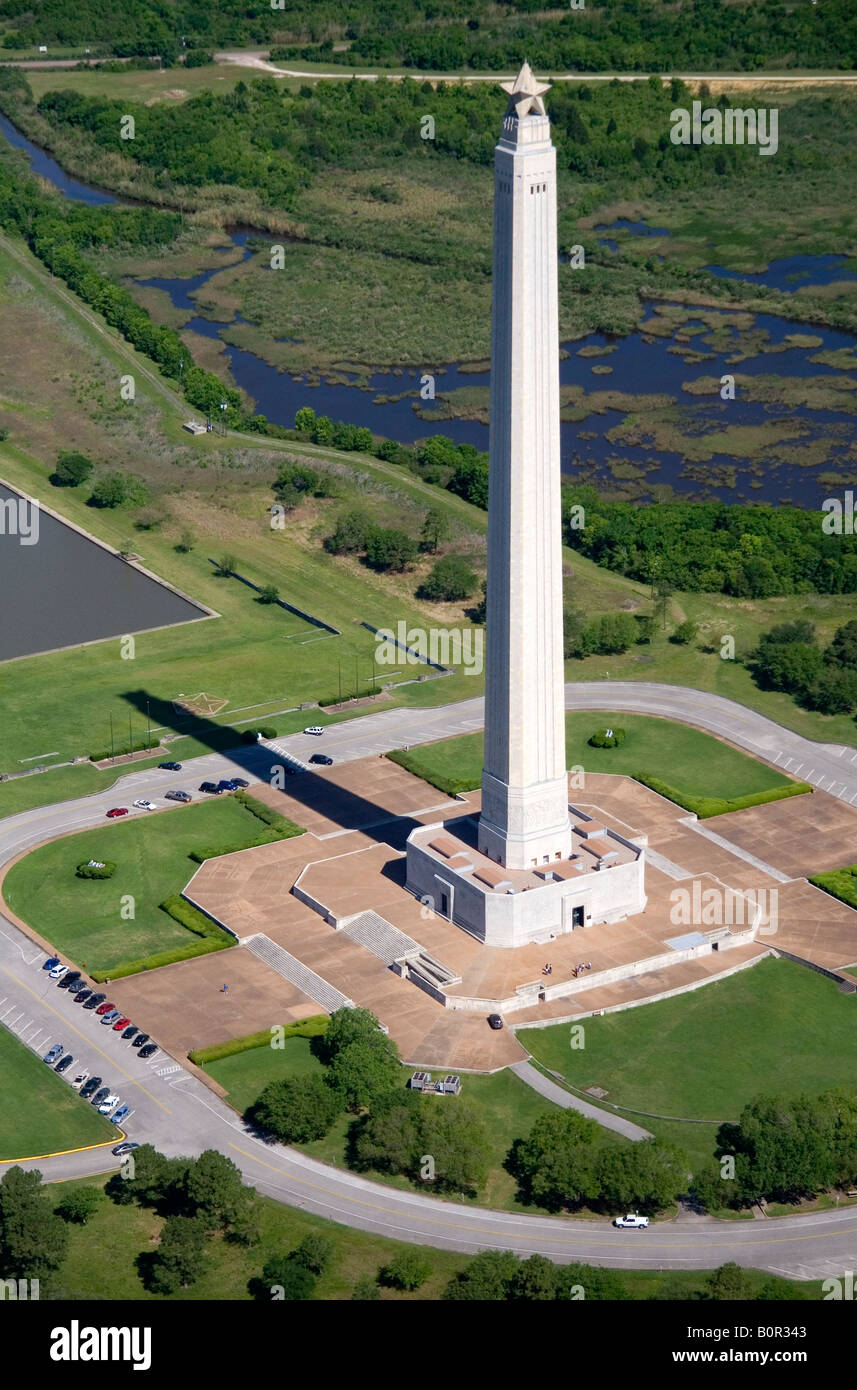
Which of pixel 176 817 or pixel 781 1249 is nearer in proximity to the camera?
pixel 781 1249

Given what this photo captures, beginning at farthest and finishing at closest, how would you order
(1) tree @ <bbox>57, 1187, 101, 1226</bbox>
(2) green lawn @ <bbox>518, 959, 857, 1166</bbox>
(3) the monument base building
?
(3) the monument base building
(2) green lawn @ <bbox>518, 959, 857, 1166</bbox>
(1) tree @ <bbox>57, 1187, 101, 1226</bbox>

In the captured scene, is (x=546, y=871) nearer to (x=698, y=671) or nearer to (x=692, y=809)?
(x=692, y=809)

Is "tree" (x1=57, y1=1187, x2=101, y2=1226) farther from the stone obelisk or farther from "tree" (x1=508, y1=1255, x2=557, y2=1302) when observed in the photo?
the stone obelisk

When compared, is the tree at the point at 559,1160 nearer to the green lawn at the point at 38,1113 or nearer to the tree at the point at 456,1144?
the tree at the point at 456,1144

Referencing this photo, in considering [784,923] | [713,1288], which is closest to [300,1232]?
[713,1288]

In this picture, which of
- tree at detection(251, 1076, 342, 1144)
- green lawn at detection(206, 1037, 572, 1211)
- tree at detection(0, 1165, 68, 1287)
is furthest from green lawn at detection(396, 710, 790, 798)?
tree at detection(0, 1165, 68, 1287)

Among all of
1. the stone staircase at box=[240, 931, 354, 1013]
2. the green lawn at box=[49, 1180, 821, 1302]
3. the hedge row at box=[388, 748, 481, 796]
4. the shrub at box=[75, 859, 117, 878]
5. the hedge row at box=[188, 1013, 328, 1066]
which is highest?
the hedge row at box=[388, 748, 481, 796]

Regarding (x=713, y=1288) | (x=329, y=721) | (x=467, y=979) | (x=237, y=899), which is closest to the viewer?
(x=713, y=1288)

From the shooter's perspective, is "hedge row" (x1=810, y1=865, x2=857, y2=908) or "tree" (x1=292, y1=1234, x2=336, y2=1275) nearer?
"tree" (x1=292, y1=1234, x2=336, y2=1275)
